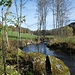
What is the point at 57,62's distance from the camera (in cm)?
1181

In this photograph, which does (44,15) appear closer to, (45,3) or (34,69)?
(45,3)

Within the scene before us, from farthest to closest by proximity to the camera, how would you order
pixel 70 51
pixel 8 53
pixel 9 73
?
pixel 70 51
pixel 8 53
pixel 9 73

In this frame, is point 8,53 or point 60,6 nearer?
point 8,53

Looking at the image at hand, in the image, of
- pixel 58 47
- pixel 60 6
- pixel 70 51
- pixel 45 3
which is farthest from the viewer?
pixel 45 3

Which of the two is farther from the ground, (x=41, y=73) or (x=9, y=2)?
(x=9, y=2)

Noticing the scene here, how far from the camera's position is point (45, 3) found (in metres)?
48.3

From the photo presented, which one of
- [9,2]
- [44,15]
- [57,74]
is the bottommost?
[57,74]

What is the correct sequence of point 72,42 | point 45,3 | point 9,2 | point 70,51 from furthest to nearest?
1. point 45,3
2. point 72,42
3. point 70,51
4. point 9,2

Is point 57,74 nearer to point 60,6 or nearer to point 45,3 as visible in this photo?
point 60,6

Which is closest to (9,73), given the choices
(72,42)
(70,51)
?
(70,51)

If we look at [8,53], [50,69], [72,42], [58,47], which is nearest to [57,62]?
[50,69]

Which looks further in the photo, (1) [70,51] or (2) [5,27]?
(1) [70,51]

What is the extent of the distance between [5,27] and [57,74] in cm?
629

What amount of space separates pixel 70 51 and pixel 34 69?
43.4ft
